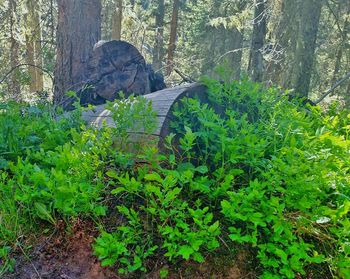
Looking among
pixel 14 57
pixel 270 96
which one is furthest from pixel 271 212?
pixel 14 57

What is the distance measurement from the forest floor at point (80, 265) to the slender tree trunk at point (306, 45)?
20.2ft

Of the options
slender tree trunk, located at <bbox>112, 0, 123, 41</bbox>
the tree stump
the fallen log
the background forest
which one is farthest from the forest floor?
slender tree trunk, located at <bbox>112, 0, 123, 41</bbox>

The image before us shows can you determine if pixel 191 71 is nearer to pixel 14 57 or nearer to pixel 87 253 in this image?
pixel 14 57

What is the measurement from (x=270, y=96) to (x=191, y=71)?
54.3 feet

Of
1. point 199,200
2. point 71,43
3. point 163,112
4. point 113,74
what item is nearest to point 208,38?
point 71,43

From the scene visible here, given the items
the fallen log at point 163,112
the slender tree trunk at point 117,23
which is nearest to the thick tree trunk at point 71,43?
the fallen log at point 163,112

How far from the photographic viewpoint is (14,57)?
482 inches

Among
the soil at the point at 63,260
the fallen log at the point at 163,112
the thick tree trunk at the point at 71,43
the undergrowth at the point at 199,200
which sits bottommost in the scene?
the soil at the point at 63,260

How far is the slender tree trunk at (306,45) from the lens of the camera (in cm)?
734

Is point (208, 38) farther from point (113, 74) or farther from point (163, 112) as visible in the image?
point (163, 112)

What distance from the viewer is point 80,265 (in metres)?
2.05

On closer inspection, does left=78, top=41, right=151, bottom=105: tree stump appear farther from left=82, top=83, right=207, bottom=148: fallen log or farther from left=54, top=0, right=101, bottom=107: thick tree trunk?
left=82, top=83, right=207, bottom=148: fallen log

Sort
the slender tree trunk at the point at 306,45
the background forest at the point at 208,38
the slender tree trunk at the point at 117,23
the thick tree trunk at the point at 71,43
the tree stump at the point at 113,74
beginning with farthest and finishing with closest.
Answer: the slender tree trunk at the point at 117,23, the background forest at the point at 208,38, the slender tree trunk at the point at 306,45, the thick tree trunk at the point at 71,43, the tree stump at the point at 113,74

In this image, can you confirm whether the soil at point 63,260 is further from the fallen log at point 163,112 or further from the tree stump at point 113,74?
the tree stump at point 113,74
